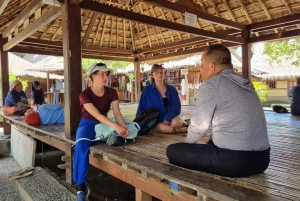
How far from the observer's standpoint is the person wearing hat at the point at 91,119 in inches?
111

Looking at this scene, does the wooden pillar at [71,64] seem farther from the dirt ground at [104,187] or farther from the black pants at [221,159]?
the black pants at [221,159]

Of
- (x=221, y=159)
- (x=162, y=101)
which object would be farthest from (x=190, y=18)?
(x=221, y=159)

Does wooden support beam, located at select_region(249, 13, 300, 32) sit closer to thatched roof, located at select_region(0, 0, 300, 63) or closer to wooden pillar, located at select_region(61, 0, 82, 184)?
thatched roof, located at select_region(0, 0, 300, 63)

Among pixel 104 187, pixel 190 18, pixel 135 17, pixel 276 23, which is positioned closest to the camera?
pixel 104 187

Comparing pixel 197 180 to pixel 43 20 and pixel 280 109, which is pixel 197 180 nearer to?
pixel 43 20

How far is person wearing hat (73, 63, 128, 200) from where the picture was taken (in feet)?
9.23

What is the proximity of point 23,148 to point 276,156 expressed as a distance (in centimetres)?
464

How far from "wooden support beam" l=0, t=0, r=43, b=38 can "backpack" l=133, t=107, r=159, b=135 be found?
7.97 ft

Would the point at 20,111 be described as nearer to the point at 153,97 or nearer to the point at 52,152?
the point at 52,152

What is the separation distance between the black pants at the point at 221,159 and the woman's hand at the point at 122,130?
1018 millimetres

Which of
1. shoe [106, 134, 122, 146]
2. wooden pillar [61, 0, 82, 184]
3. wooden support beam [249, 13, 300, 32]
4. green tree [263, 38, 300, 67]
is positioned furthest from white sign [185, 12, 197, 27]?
green tree [263, 38, 300, 67]

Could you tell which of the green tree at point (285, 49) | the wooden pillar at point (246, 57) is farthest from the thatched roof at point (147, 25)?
the green tree at point (285, 49)

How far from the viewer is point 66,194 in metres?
3.11

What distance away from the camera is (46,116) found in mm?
4852
